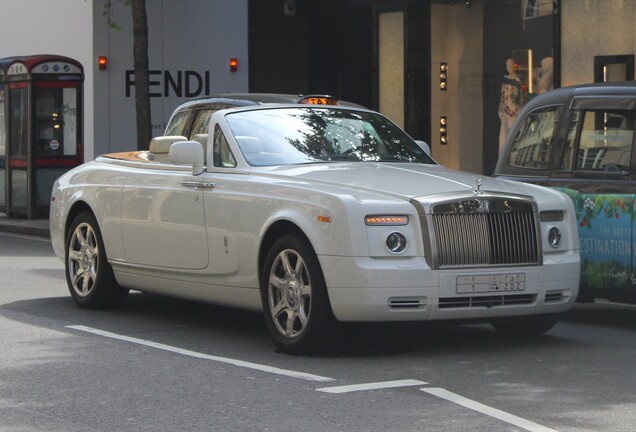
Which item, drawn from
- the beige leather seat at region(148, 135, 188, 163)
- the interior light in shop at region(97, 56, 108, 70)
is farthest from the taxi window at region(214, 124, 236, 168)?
the interior light in shop at region(97, 56, 108, 70)

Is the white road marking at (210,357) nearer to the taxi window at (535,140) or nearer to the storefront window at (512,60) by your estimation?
the taxi window at (535,140)

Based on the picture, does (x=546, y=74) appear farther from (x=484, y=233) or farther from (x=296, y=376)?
(x=296, y=376)

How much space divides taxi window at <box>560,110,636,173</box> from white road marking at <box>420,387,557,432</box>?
3.28 m

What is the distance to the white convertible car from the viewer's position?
860cm

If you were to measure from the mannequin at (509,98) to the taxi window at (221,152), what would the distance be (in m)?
13.2

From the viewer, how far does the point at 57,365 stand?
862 cm

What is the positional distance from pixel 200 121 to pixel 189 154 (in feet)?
19.4

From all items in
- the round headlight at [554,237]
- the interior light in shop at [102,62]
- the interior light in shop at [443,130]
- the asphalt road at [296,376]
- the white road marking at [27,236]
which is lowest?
the white road marking at [27,236]

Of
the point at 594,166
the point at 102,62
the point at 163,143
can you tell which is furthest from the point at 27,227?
the point at 594,166

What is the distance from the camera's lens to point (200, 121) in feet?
52.2

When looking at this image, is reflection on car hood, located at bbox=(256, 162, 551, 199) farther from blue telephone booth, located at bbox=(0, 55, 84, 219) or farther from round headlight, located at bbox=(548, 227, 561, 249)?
blue telephone booth, located at bbox=(0, 55, 84, 219)

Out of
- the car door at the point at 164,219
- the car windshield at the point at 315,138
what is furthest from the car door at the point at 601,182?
the car door at the point at 164,219

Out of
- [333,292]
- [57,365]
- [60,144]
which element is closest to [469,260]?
[333,292]

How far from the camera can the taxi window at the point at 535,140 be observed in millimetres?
10773
